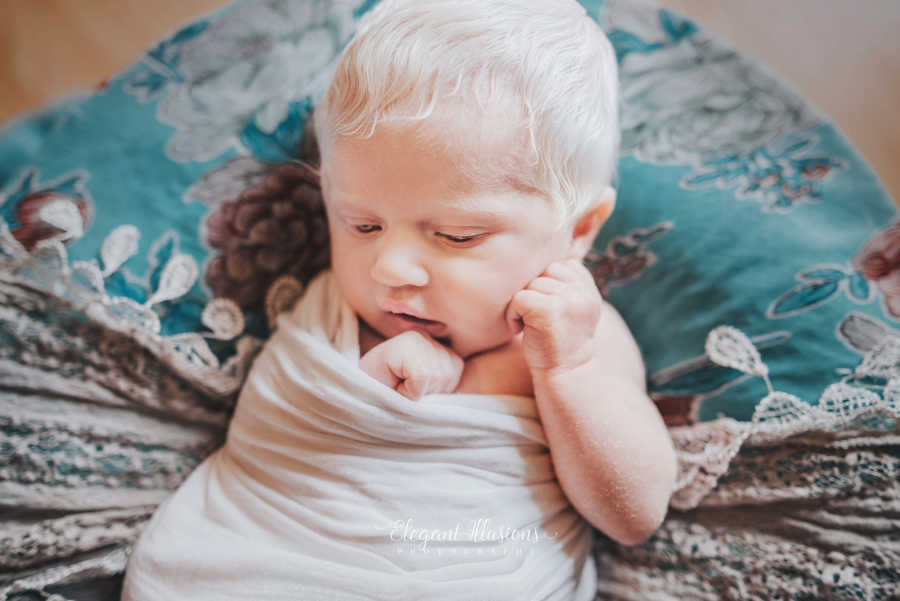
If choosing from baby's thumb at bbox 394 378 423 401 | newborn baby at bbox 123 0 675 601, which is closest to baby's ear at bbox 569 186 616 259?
newborn baby at bbox 123 0 675 601

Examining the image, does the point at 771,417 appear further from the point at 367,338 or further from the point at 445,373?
the point at 367,338

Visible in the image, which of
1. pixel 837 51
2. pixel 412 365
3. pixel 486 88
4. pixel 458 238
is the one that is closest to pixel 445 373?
pixel 412 365

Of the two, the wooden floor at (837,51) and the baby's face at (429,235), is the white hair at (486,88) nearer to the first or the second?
the baby's face at (429,235)

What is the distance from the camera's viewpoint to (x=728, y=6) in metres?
1.26

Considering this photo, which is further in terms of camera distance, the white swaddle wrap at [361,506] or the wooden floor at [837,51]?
the wooden floor at [837,51]

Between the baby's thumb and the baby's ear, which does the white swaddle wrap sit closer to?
the baby's thumb

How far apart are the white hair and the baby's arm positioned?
0.18 m

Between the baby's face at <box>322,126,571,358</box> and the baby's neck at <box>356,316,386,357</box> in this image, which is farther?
the baby's neck at <box>356,316,386,357</box>

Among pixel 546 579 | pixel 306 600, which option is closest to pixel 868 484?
pixel 546 579

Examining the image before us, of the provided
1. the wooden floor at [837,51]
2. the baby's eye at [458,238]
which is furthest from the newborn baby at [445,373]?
the wooden floor at [837,51]

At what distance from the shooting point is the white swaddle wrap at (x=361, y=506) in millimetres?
638

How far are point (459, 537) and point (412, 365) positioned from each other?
0.18 meters

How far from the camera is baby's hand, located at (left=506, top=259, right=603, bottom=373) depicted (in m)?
0.67

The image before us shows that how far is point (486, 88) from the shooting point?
0.61 metres
